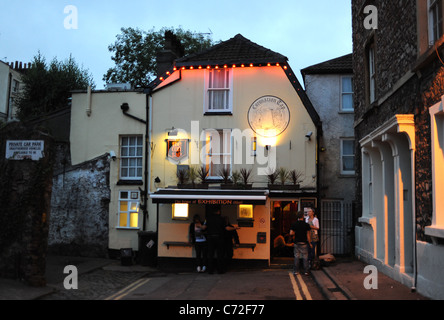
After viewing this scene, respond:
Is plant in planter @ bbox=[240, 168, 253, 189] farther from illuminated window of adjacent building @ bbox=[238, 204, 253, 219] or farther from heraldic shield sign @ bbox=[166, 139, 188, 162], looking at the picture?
heraldic shield sign @ bbox=[166, 139, 188, 162]

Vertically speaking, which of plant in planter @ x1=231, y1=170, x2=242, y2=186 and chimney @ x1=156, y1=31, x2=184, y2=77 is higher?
chimney @ x1=156, y1=31, x2=184, y2=77

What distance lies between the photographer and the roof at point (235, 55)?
55.2 feet

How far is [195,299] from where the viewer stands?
30.9 ft

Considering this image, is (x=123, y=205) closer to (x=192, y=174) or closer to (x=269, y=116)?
(x=192, y=174)

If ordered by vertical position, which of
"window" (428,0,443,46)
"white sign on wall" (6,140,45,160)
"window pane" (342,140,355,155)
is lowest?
"white sign on wall" (6,140,45,160)

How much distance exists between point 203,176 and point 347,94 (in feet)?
25.7

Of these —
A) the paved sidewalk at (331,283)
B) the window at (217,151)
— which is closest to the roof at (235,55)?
the window at (217,151)

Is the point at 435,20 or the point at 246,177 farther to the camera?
the point at 246,177

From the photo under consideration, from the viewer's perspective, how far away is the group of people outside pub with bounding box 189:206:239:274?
547 inches

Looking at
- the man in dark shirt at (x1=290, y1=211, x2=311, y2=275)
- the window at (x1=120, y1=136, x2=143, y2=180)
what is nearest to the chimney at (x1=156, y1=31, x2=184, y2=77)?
the window at (x1=120, y1=136, x2=143, y2=180)

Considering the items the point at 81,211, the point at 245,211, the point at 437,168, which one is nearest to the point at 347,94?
the point at 245,211

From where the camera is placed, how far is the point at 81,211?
1788 centimetres

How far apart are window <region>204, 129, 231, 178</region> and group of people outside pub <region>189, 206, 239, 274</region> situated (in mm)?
2440
